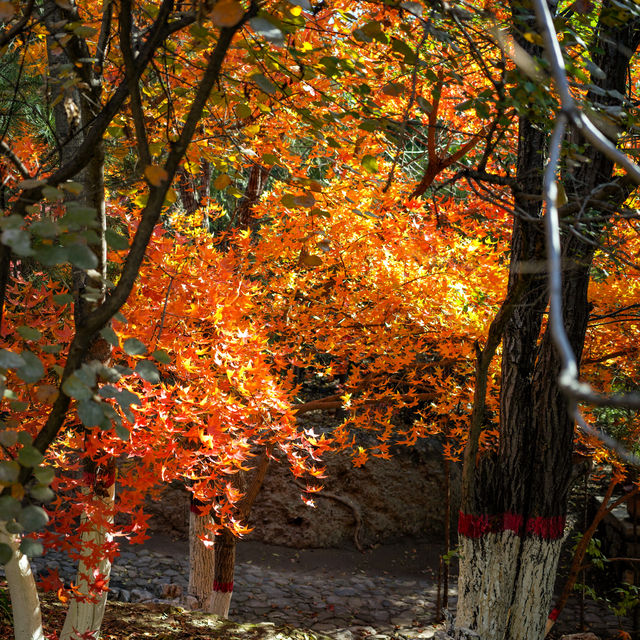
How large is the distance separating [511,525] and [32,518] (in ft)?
11.8

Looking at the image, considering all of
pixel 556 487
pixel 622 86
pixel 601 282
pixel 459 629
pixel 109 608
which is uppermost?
pixel 622 86

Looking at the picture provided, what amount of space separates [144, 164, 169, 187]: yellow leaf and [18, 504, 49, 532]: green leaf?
901 millimetres

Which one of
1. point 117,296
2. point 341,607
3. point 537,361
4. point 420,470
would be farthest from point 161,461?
→ point 420,470

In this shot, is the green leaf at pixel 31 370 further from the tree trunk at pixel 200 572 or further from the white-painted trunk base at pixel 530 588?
the tree trunk at pixel 200 572

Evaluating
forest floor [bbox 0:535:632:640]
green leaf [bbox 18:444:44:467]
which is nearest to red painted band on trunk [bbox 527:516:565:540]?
forest floor [bbox 0:535:632:640]

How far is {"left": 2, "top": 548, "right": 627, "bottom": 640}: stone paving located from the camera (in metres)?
7.56

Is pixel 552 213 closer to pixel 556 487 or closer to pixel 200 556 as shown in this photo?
pixel 556 487

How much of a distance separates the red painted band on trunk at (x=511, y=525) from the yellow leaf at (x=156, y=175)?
3.39 metres

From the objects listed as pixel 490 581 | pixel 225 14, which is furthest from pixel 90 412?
pixel 490 581

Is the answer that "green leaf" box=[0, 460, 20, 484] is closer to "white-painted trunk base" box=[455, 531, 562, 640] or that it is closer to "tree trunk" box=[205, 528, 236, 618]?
"white-painted trunk base" box=[455, 531, 562, 640]

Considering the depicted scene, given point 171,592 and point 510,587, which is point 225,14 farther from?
point 171,592

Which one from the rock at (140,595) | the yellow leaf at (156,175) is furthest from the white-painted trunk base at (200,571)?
the yellow leaf at (156,175)

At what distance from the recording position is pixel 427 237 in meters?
5.34

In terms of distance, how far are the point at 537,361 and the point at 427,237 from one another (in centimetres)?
150
